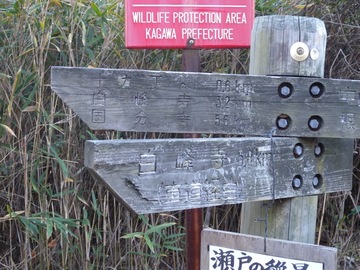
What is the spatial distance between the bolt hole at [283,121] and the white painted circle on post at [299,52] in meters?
0.19

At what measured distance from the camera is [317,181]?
1791 millimetres

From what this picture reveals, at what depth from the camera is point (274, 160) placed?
5.47ft

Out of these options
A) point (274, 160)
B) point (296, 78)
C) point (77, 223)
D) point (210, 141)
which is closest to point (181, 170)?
point (210, 141)

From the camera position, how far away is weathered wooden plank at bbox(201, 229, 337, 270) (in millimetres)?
1492

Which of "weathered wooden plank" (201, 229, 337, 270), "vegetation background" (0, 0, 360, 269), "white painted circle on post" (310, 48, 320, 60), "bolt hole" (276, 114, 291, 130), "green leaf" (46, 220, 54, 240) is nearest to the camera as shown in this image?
"weathered wooden plank" (201, 229, 337, 270)

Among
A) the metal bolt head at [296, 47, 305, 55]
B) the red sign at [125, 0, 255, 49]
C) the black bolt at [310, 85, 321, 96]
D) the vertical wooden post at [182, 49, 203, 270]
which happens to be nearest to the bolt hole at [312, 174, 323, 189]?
the black bolt at [310, 85, 321, 96]

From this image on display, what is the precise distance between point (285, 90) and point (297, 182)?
0.25 metres

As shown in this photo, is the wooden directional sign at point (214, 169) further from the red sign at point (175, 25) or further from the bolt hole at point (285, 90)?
the red sign at point (175, 25)

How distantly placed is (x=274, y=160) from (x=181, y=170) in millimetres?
314

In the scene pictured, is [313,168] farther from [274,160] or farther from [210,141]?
[210,141]

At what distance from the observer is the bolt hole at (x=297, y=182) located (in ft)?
5.65

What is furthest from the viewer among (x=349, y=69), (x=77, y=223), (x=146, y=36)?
(x=349, y=69)

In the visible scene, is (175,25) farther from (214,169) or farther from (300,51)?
(214,169)

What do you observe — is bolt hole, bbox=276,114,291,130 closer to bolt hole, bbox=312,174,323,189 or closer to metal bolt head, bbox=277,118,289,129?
metal bolt head, bbox=277,118,289,129
